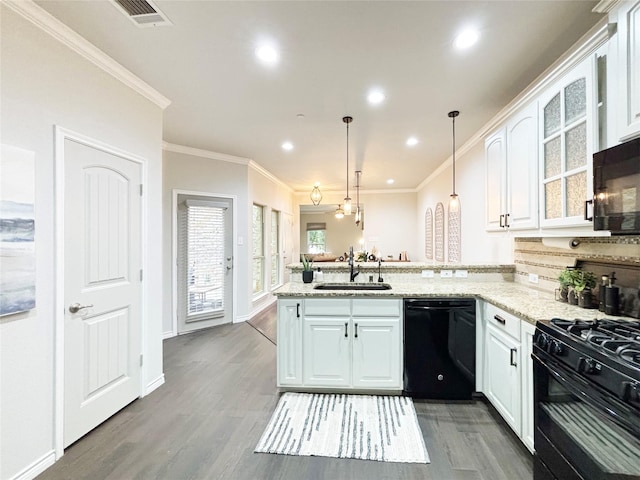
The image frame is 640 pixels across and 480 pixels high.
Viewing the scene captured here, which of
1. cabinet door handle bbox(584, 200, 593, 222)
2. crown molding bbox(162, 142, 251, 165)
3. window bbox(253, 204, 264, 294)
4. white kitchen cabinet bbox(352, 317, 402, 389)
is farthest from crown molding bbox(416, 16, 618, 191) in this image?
window bbox(253, 204, 264, 294)

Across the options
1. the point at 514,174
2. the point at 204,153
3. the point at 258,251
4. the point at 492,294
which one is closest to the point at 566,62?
the point at 514,174

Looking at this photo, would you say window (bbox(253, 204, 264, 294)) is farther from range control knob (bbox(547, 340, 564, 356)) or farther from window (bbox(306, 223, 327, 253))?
window (bbox(306, 223, 327, 253))

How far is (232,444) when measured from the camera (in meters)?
2.14

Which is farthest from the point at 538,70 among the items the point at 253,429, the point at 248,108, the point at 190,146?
the point at 190,146

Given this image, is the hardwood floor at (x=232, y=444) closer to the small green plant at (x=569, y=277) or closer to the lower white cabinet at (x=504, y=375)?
the lower white cabinet at (x=504, y=375)

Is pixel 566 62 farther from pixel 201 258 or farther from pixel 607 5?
pixel 201 258

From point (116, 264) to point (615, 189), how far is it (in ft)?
10.9

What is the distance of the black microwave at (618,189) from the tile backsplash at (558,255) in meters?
0.33

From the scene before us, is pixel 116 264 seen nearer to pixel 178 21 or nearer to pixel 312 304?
pixel 312 304

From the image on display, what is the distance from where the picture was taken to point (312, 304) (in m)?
2.76

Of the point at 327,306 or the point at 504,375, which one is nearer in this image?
the point at 504,375

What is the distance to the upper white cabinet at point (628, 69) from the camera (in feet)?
4.75

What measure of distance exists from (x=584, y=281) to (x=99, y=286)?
352 centimetres

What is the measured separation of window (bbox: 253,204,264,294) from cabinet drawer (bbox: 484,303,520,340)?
175 inches
